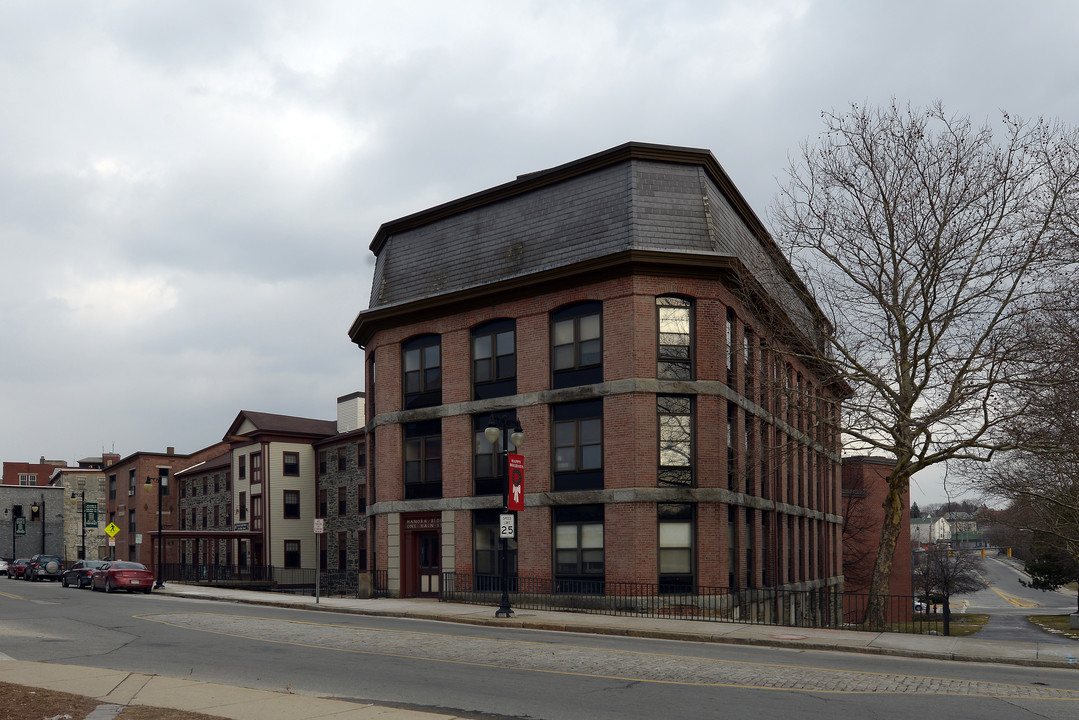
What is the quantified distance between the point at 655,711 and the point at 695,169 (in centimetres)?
2373

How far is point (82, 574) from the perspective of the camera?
46.8 metres

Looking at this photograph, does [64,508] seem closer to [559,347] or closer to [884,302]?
[559,347]

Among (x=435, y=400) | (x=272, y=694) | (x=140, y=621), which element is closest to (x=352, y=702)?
(x=272, y=694)

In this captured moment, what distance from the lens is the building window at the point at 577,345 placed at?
1254 inches

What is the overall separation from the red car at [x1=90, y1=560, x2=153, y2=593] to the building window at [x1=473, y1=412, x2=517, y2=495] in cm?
1812

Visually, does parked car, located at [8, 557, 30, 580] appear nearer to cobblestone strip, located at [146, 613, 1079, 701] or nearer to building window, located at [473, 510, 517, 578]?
building window, located at [473, 510, 517, 578]

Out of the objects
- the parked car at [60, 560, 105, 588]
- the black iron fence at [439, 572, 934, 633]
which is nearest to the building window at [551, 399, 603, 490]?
the black iron fence at [439, 572, 934, 633]

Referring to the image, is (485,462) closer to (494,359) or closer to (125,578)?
(494,359)

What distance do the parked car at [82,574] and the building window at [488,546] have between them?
72.9 ft

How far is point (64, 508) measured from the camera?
10681cm

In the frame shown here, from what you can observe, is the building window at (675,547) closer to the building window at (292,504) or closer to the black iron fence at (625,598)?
the black iron fence at (625,598)

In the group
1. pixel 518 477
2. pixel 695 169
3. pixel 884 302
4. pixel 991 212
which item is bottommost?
pixel 518 477

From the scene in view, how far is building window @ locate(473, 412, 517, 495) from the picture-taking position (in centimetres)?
3391

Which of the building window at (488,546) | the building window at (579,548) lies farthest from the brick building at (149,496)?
the building window at (579,548)
